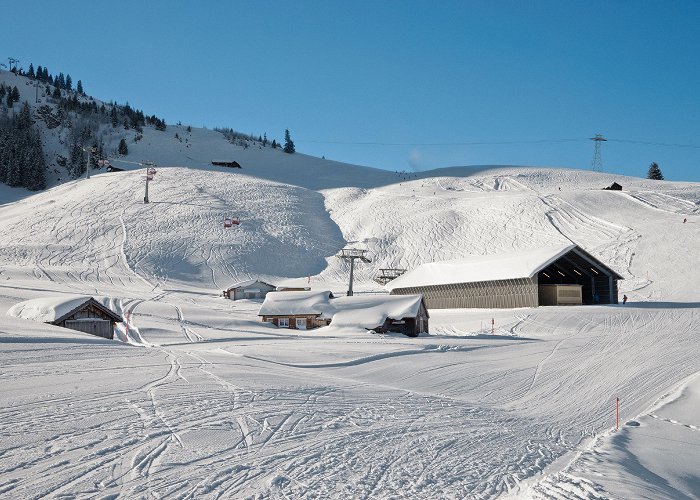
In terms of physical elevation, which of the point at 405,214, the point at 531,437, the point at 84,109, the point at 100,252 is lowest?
the point at 531,437

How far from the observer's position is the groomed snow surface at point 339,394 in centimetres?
762

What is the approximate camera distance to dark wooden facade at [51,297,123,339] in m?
27.0

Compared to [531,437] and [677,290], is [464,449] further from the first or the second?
[677,290]

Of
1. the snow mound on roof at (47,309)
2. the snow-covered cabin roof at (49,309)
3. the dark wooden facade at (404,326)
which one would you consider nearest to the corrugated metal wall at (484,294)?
the dark wooden facade at (404,326)

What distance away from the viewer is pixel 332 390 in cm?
1446

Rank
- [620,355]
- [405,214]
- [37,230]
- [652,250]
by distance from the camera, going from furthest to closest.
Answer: [405,214] < [37,230] < [652,250] < [620,355]

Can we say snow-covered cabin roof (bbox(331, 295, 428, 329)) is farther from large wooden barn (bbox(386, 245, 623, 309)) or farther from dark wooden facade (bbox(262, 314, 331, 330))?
large wooden barn (bbox(386, 245, 623, 309))

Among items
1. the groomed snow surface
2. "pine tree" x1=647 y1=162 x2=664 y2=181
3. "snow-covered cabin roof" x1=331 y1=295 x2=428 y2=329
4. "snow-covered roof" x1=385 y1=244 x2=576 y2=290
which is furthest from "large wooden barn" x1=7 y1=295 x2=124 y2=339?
"pine tree" x1=647 y1=162 x2=664 y2=181

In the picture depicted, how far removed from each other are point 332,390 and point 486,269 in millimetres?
31049

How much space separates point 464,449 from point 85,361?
10122 millimetres

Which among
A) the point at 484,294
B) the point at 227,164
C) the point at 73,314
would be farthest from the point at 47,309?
the point at 227,164

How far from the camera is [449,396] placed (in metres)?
16.1

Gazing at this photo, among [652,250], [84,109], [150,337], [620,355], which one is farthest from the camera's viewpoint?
[84,109]

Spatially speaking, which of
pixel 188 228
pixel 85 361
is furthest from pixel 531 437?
pixel 188 228
